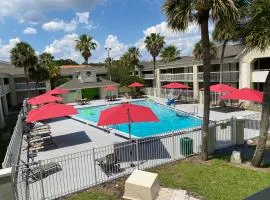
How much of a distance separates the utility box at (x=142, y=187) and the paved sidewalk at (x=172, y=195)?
221mm

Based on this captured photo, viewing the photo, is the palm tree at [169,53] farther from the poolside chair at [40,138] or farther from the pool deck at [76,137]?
the poolside chair at [40,138]

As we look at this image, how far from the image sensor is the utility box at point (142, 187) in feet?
31.4

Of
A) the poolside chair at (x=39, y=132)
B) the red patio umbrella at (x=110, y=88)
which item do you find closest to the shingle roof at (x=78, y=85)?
the red patio umbrella at (x=110, y=88)

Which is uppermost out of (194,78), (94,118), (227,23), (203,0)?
(203,0)

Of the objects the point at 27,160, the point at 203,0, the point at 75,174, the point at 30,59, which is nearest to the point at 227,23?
the point at 203,0

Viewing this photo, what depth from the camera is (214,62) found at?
35.2 metres

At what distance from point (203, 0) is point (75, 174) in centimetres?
968

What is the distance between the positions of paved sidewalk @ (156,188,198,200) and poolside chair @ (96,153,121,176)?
2.97m

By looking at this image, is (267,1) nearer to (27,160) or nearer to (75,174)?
(75,174)

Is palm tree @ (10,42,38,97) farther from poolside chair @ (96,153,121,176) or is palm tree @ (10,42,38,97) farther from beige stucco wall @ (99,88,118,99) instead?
poolside chair @ (96,153,121,176)

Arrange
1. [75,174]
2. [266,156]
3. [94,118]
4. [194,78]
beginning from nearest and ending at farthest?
1. [75,174]
2. [266,156]
3. [94,118]
4. [194,78]

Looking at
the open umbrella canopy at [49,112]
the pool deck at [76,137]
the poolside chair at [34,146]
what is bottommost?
the pool deck at [76,137]

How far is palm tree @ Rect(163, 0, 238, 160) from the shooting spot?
1127 centimetres

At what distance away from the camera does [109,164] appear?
12391 mm
